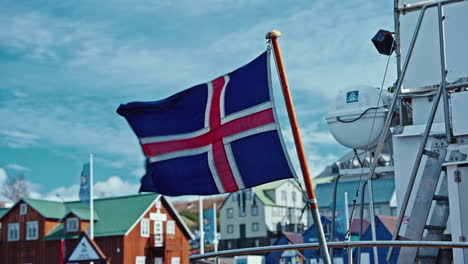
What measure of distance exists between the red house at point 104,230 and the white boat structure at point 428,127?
46.3m

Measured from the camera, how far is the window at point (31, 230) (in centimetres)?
5656

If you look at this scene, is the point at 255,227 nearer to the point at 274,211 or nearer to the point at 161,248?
the point at 274,211

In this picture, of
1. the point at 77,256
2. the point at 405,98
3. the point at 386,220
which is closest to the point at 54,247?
the point at 77,256

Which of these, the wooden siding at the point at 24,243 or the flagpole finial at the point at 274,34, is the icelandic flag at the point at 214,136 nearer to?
the flagpole finial at the point at 274,34

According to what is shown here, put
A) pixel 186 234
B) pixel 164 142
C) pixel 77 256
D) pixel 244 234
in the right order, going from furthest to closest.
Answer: pixel 244 234 < pixel 186 234 < pixel 77 256 < pixel 164 142

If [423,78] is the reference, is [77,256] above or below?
below

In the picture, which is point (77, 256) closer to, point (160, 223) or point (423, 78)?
point (160, 223)

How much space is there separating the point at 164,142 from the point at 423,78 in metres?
3.37

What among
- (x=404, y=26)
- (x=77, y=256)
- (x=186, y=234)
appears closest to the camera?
(x=404, y=26)

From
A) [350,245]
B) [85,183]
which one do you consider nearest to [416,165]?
[350,245]

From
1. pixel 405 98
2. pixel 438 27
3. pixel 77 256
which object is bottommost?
pixel 77 256

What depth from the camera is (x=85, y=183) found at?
46.9m

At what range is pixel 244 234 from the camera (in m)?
83.3

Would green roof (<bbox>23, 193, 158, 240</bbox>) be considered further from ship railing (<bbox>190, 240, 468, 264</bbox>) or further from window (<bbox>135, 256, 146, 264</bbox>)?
ship railing (<bbox>190, 240, 468, 264</bbox>)
